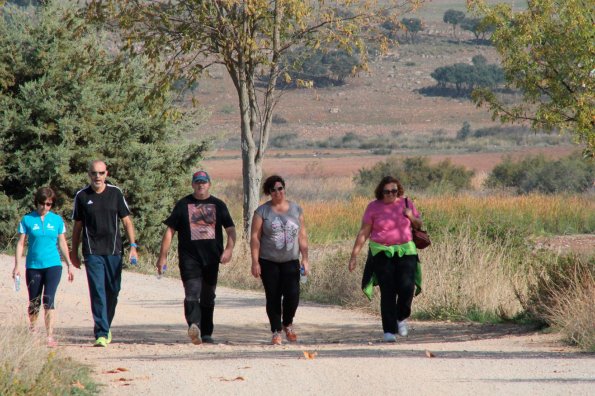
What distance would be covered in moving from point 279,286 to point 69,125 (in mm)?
10636

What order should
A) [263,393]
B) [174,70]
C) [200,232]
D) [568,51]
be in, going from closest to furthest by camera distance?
[263,393] < [200,232] < [568,51] < [174,70]

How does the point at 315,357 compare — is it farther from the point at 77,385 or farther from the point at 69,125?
the point at 69,125

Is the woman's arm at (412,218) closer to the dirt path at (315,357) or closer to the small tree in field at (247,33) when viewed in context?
the dirt path at (315,357)

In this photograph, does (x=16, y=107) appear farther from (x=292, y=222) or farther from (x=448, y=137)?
(x=448, y=137)

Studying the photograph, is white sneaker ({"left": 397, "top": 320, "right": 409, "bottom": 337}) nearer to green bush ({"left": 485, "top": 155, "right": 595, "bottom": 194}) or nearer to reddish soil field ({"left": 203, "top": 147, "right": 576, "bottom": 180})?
green bush ({"left": 485, "top": 155, "right": 595, "bottom": 194})

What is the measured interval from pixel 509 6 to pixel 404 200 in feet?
16.9

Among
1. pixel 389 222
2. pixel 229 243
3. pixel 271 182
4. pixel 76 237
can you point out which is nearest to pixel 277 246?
pixel 229 243

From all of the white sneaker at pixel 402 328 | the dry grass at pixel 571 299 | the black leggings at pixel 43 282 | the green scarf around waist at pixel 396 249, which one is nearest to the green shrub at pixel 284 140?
the dry grass at pixel 571 299

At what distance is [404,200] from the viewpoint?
1202 cm

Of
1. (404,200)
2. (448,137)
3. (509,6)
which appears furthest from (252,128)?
(448,137)

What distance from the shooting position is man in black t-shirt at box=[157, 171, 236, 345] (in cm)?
1153

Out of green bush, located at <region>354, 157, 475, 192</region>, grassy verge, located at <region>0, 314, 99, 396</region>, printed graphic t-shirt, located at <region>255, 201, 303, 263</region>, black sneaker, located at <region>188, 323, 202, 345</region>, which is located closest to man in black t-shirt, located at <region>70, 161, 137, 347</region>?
black sneaker, located at <region>188, 323, 202, 345</region>

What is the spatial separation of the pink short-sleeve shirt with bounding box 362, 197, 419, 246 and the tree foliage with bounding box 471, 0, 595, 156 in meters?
3.25

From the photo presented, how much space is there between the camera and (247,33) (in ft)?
65.0
